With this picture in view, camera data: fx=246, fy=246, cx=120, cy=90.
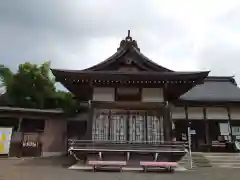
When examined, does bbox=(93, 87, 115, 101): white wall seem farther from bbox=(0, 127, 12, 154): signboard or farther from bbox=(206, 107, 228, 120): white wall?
bbox=(206, 107, 228, 120): white wall

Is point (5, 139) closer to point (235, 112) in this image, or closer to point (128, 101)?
point (128, 101)

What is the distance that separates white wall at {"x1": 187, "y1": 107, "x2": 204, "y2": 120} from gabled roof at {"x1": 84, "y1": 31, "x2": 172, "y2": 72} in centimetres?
550

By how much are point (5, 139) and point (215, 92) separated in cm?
1682

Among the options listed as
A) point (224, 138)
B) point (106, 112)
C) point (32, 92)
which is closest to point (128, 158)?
point (106, 112)

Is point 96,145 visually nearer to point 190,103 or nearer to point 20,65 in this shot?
point 190,103

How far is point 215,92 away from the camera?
2116 centimetres

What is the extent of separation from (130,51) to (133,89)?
2.49m

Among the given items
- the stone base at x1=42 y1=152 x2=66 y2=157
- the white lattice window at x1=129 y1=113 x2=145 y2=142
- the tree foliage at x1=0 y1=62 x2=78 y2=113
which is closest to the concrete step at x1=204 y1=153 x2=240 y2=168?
the white lattice window at x1=129 y1=113 x2=145 y2=142

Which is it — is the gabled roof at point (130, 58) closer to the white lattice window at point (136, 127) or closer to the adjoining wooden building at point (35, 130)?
the white lattice window at point (136, 127)

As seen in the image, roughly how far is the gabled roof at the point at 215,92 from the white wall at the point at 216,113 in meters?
0.77

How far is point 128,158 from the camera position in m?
12.8

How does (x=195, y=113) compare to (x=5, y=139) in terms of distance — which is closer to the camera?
(x=5, y=139)

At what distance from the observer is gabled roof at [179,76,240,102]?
61.4 ft

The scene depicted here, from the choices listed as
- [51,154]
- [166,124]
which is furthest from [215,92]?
[51,154]
